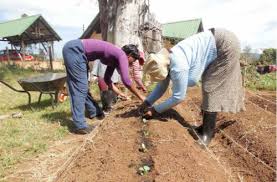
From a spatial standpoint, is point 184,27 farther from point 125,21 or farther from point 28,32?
point 125,21

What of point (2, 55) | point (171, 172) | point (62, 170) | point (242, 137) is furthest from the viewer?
point (2, 55)

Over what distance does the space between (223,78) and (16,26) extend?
877 inches

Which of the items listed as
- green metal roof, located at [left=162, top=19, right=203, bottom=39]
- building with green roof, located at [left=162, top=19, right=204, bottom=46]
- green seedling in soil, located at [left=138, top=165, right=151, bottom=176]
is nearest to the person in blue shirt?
green seedling in soil, located at [left=138, top=165, right=151, bottom=176]

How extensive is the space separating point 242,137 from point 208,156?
893 mm

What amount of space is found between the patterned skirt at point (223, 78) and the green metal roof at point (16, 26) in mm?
20349

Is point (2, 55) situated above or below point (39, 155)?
below

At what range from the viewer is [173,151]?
367 centimetres

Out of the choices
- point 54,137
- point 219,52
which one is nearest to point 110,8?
point 54,137

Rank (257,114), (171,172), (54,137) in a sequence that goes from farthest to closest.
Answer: (257,114), (54,137), (171,172)

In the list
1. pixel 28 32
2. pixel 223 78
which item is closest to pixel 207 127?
pixel 223 78

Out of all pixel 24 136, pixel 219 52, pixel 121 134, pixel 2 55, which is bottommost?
pixel 2 55

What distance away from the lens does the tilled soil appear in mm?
3246

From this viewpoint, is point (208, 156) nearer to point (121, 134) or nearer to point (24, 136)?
point (121, 134)

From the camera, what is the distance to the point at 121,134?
4.21 metres
